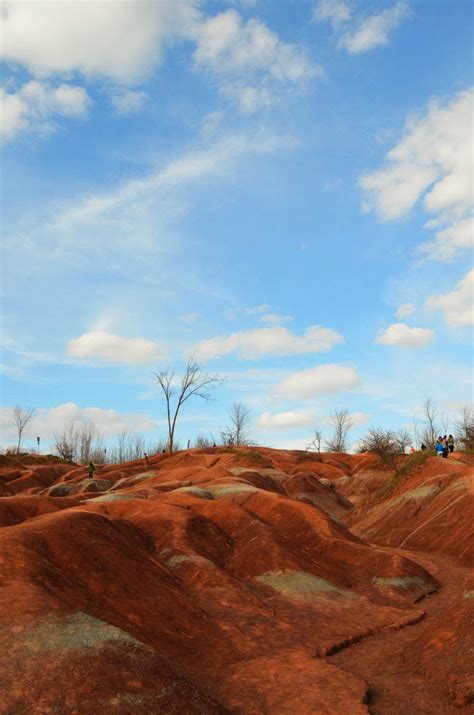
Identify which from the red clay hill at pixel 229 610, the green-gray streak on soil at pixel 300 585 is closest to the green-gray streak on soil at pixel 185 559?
the red clay hill at pixel 229 610

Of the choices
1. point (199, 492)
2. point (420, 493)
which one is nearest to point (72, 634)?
point (199, 492)

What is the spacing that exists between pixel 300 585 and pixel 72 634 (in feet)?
31.0

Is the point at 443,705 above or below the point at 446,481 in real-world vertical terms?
below

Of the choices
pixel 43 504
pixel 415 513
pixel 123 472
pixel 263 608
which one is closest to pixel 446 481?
pixel 415 513

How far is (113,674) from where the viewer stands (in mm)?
8938

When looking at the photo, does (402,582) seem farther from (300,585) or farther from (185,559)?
(185,559)

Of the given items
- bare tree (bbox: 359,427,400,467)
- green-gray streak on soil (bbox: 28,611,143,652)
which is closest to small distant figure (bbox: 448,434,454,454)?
bare tree (bbox: 359,427,400,467)

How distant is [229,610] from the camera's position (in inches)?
594

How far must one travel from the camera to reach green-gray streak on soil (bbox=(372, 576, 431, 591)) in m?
18.4

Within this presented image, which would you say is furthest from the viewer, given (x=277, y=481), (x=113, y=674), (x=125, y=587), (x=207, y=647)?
(x=277, y=481)

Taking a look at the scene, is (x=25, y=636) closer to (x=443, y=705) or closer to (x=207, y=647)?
(x=207, y=647)

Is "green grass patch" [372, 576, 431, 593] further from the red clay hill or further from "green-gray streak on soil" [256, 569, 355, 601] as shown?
"green-gray streak on soil" [256, 569, 355, 601]

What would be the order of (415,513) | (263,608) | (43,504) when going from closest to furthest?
(263,608) → (43,504) → (415,513)

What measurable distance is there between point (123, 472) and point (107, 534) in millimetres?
45512
